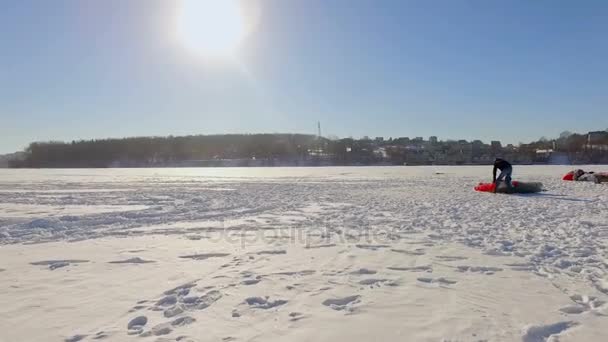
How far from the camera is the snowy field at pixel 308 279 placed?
344 cm

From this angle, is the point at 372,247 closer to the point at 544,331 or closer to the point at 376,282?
the point at 376,282

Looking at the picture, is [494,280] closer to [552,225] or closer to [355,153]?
[552,225]

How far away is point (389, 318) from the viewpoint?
365 centimetres

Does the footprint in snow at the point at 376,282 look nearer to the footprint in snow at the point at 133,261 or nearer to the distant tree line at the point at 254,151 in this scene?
the footprint in snow at the point at 133,261

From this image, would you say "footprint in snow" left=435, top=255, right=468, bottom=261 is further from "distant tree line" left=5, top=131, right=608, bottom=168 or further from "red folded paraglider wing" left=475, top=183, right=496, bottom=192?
"distant tree line" left=5, top=131, right=608, bottom=168

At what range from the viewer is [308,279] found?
4.80 m

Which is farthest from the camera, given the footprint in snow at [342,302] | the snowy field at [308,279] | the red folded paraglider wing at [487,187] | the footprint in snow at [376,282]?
the red folded paraglider wing at [487,187]

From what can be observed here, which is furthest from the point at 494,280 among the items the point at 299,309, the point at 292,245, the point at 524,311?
the point at 292,245

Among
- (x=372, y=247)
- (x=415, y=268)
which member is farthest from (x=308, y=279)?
(x=372, y=247)

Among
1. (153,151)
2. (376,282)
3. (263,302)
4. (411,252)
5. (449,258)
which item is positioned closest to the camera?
(263,302)

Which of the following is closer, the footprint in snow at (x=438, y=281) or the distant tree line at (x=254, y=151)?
the footprint in snow at (x=438, y=281)

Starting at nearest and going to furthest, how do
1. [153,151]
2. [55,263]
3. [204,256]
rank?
[55,263] < [204,256] < [153,151]

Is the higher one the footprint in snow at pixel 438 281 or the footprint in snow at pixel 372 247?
the footprint in snow at pixel 372 247

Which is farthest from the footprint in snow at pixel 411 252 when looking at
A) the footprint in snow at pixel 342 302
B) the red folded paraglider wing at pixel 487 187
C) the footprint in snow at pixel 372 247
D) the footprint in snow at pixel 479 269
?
the red folded paraglider wing at pixel 487 187
